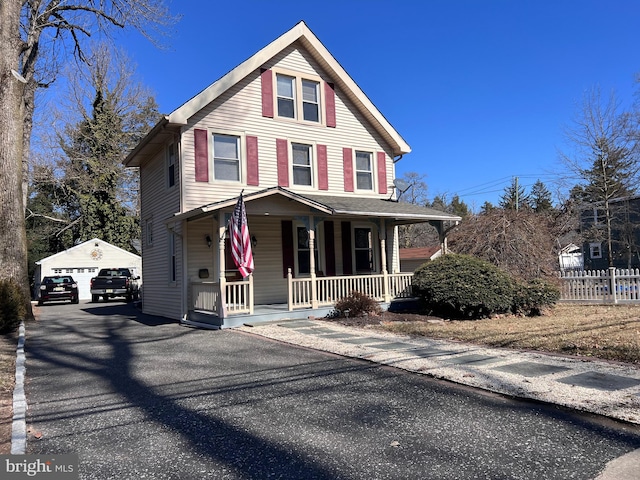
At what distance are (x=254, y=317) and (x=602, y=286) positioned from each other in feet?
38.3

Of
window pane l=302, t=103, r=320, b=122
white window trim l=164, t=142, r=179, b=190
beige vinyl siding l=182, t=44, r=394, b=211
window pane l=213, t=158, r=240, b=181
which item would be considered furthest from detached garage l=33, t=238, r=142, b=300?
window pane l=302, t=103, r=320, b=122

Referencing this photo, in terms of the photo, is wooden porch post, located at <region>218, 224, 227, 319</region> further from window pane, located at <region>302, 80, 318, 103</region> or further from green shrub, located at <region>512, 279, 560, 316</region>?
green shrub, located at <region>512, 279, 560, 316</region>

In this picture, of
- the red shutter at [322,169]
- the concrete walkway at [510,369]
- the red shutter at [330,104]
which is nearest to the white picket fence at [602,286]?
the red shutter at [322,169]

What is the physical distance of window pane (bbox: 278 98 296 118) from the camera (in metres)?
15.0

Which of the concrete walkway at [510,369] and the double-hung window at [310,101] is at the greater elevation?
the double-hung window at [310,101]

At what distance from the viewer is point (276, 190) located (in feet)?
39.6

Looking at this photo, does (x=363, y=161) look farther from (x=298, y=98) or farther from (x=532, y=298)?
(x=532, y=298)

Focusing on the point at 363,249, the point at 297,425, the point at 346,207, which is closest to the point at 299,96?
the point at 346,207

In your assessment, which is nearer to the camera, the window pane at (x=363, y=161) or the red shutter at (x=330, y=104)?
the red shutter at (x=330, y=104)

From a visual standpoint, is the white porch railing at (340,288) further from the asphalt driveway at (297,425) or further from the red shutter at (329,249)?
the asphalt driveway at (297,425)

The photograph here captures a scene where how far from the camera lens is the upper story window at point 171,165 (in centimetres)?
1376

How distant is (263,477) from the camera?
337 cm

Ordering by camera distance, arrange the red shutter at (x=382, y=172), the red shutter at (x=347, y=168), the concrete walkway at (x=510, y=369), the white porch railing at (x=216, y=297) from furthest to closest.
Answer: the red shutter at (x=382, y=172) < the red shutter at (x=347, y=168) < the white porch railing at (x=216, y=297) < the concrete walkway at (x=510, y=369)

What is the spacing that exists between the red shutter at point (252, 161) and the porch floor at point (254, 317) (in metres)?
3.81
